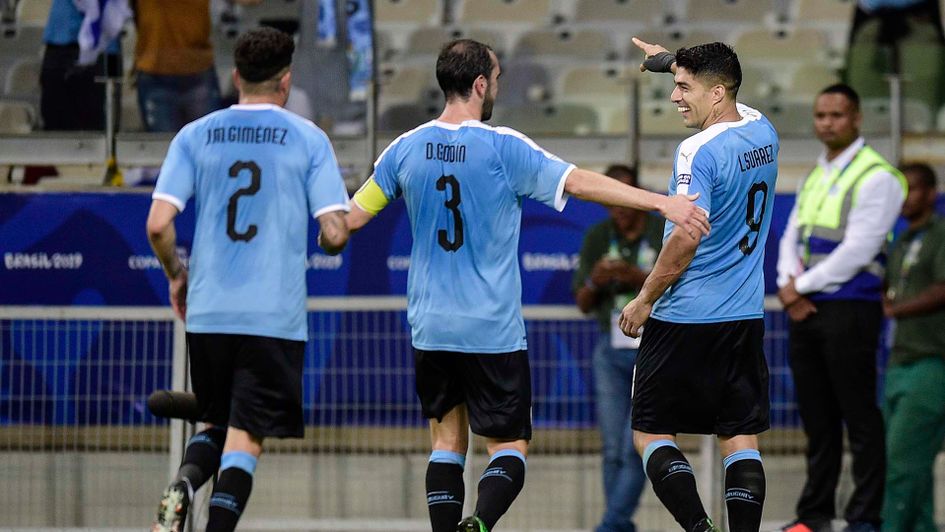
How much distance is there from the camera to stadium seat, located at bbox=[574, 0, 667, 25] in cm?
1143

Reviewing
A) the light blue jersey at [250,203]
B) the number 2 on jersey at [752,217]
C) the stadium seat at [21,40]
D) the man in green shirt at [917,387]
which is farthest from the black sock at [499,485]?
the stadium seat at [21,40]

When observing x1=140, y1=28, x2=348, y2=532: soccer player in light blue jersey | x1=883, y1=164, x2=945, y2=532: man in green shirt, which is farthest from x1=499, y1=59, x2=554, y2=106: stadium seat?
x1=140, y1=28, x2=348, y2=532: soccer player in light blue jersey

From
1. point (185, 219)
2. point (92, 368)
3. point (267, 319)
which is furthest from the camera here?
point (185, 219)

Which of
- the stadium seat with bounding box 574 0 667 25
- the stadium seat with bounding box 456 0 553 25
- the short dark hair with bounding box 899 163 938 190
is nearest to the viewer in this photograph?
the short dark hair with bounding box 899 163 938 190

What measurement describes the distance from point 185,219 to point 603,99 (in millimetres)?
2898

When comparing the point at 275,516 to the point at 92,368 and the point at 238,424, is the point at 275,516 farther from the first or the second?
the point at 238,424

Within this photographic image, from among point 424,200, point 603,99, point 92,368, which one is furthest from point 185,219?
point 424,200

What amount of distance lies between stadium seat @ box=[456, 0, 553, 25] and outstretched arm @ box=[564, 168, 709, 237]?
19.4 feet

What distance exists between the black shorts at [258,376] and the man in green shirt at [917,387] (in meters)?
3.61

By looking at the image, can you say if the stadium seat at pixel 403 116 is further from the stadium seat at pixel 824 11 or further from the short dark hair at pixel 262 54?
the short dark hair at pixel 262 54

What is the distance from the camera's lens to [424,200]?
598 cm

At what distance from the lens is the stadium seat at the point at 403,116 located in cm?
982

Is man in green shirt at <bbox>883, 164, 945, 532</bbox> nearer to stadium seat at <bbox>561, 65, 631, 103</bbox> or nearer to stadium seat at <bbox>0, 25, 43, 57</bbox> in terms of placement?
stadium seat at <bbox>561, 65, 631, 103</bbox>

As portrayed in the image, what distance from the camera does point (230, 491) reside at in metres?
5.60
